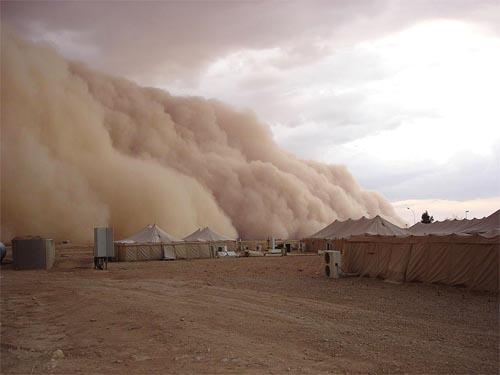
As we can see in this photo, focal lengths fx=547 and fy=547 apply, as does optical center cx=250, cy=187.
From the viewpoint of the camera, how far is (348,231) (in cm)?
3738

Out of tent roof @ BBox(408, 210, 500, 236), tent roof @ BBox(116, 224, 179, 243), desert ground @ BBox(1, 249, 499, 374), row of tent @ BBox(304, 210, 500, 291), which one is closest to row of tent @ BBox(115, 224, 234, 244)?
tent roof @ BBox(116, 224, 179, 243)

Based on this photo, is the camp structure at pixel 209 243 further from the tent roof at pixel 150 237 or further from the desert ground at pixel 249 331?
the desert ground at pixel 249 331

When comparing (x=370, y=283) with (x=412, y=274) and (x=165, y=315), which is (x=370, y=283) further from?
(x=165, y=315)

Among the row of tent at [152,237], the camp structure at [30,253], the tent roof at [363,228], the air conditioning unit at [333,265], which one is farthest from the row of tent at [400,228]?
the camp structure at [30,253]

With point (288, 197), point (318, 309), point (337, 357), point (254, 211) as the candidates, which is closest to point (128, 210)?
point (254, 211)

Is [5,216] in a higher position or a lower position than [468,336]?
higher

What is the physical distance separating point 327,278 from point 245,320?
9415 mm

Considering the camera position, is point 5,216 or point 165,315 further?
point 5,216

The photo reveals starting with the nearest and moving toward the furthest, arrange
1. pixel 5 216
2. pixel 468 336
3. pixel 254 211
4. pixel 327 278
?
pixel 468 336
pixel 327 278
pixel 5 216
pixel 254 211

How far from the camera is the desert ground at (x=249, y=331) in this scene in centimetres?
642

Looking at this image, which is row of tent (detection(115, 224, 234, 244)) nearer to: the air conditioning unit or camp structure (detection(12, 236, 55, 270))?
camp structure (detection(12, 236, 55, 270))

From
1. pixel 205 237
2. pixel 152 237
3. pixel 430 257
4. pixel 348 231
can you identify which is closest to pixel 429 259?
pixel 430 257

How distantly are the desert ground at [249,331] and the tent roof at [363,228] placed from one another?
61.8 feet

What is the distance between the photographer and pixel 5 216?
46.0m
